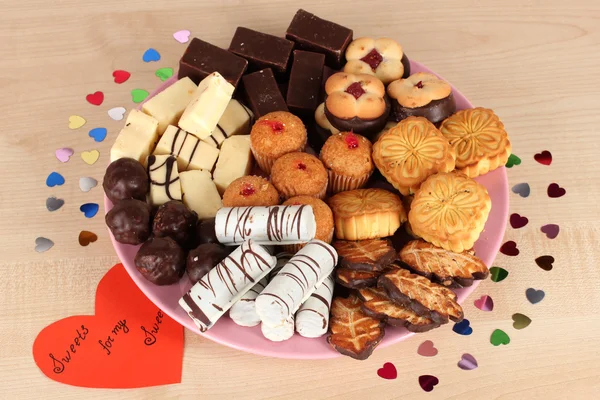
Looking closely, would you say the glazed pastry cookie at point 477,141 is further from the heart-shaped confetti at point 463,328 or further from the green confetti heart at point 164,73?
the green confetti heart at point 164,73

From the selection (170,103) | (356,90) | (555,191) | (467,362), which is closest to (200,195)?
(170,103)

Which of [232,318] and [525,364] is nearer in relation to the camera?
[232,318]

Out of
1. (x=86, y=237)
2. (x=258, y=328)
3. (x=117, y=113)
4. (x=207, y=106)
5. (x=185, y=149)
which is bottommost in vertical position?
(x=86, y=237)

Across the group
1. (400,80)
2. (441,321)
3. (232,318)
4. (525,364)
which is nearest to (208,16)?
(400,80)

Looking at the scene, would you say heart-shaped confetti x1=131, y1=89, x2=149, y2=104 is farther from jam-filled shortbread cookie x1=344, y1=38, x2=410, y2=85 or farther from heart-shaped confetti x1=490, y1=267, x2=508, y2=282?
heart-shaped confetti x1=490, y1=267, x2=508, y2=282

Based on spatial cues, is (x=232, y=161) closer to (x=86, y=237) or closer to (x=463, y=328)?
(x=86, y=237)

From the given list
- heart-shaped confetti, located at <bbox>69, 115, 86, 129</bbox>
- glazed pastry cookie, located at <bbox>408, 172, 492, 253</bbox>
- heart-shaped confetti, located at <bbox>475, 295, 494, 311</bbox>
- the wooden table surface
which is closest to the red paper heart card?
the wooden table surface

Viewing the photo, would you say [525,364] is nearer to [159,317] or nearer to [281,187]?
[281,187]
